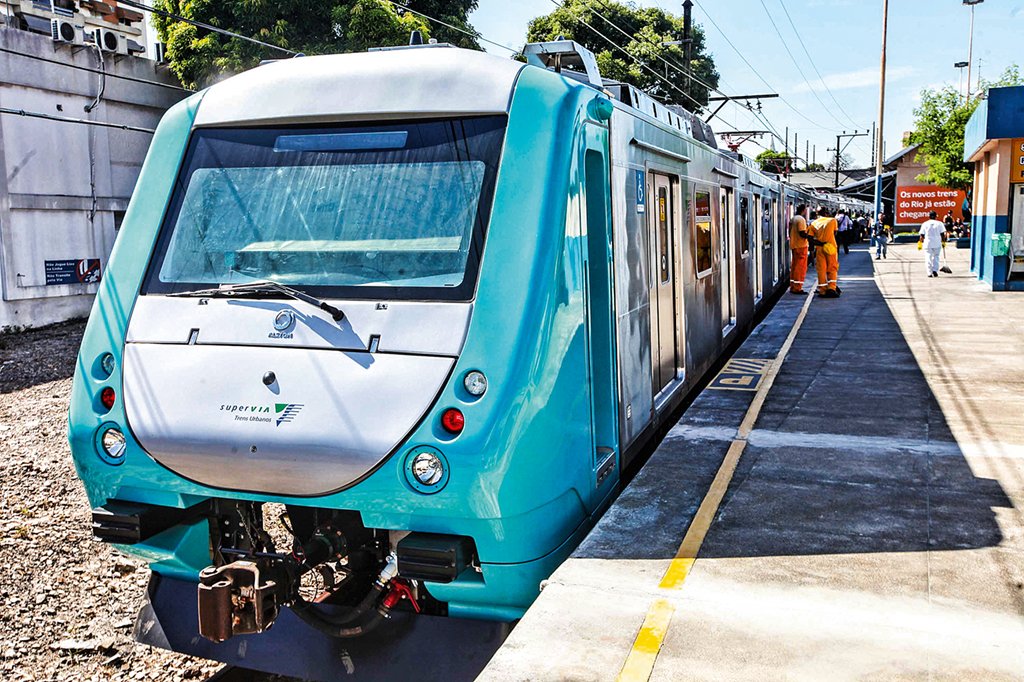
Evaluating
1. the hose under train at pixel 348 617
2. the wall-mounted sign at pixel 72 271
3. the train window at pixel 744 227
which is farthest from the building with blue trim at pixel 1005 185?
the wall-mounted sign at pixel 72 271

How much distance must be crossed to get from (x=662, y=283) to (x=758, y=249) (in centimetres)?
899

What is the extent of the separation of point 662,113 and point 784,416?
2813 millimetres

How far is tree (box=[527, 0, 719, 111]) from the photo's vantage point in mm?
38469

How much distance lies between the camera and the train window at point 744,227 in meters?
12.3

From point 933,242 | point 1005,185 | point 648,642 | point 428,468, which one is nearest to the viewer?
point 648,642

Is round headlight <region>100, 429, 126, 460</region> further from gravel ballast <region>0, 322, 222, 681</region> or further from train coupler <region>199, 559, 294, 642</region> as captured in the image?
gravel ballast <region>0, 322, 222, 681</region>

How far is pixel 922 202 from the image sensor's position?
51188 millimetres

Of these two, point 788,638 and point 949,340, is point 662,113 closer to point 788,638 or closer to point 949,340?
point 788,638

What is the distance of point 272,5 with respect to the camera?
996 inches

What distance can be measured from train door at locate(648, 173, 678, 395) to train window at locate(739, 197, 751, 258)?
17.2 feet

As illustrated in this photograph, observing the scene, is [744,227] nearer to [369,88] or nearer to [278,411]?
[369,88]

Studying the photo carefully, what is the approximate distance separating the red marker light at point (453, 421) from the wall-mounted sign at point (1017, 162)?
1999cm

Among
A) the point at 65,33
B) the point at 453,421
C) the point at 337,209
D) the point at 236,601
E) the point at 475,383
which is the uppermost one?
the point at 65,33

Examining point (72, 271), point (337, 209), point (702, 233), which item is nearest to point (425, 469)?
point (337, 209)
